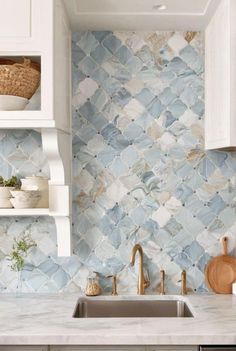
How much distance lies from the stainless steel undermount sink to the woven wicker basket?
1095 millimetres

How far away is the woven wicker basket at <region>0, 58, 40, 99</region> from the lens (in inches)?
87.8

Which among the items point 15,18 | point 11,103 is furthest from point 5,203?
point 15,18

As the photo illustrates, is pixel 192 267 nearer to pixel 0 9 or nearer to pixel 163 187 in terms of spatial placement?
pixel 163 187

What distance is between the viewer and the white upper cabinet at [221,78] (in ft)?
7.31

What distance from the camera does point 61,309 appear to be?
234 cm

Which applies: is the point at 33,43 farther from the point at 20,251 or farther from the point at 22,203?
the point at 20,251

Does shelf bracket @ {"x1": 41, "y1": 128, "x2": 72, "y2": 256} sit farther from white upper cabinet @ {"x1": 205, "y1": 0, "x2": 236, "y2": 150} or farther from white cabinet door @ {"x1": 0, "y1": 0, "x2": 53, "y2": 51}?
white upper cabinet @ {"x1": 205, "y1": 0, "x2": 236, "y2": 150}

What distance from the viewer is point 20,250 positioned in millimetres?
2670

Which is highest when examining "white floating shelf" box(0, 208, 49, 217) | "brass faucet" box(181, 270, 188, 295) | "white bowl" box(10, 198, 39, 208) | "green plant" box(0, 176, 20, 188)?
"green plant" box(0, 176, 20, 188)

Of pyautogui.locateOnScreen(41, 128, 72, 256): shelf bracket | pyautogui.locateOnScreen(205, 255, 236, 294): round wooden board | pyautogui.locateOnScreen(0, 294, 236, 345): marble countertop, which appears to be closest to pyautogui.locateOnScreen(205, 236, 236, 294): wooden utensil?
pyautogui.locateOnScreen(205, 255, 236, 294): round wooden board

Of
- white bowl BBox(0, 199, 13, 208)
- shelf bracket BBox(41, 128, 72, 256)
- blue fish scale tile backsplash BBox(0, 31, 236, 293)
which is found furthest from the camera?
blue fish scale tile backsplash BBox(0, 31, 236, 293)

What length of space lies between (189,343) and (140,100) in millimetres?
1309

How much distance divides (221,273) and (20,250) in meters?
1.07

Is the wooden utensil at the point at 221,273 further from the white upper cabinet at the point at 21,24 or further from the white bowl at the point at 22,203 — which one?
the white upper cabinet at the point at 21,24
